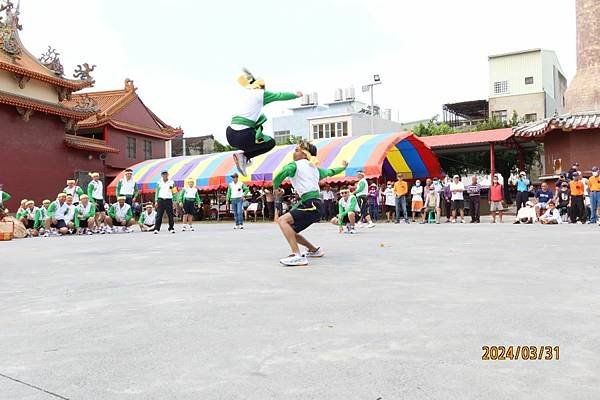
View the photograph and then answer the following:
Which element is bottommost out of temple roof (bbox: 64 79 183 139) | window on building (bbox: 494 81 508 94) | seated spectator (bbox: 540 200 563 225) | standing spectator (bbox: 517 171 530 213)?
seated spectator (bbox: 540 200 563 225)

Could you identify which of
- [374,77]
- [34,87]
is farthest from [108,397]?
[374,77]

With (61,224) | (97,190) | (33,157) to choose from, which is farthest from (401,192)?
(33,157)

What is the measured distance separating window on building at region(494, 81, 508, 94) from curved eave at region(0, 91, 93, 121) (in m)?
37.4

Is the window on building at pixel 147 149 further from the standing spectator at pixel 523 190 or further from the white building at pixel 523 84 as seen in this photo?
the white building at pixel 523 84

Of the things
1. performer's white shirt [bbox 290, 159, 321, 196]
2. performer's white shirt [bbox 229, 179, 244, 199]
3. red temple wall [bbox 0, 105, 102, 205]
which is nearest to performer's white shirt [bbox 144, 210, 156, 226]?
performer's white shirt [bbox 229, 179, 244, 199]

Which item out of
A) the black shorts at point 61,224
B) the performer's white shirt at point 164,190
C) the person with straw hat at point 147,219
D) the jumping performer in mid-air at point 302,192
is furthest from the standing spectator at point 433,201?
the black shorts at point 61,224

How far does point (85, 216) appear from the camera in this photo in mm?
17266

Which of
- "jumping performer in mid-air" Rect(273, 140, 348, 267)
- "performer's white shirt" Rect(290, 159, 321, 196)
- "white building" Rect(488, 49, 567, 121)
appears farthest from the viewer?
"white building" Rect(488, 49, 567, 121)

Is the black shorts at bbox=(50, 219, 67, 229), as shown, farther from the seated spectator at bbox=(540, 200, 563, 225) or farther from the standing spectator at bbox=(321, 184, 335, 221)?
the seated spectator at bbox=(540, 200, 563, 225)

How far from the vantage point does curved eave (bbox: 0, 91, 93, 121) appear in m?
23.9

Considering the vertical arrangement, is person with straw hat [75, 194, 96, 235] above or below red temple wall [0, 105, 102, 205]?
below
